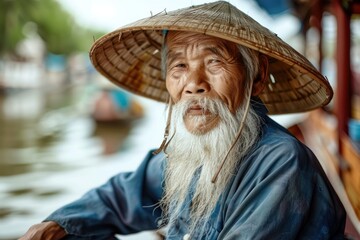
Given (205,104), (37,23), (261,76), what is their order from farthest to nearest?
1. (37,23)
2. (261,76)
3. (205,104)

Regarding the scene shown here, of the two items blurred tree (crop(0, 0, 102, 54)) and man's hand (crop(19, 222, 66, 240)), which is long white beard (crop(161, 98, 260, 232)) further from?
blurred tree (crop(0, 0, 102, 54))

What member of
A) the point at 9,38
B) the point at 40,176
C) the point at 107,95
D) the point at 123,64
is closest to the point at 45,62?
the point at 9,38

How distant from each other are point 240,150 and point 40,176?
4.51 metres

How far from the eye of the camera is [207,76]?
5.07 feet

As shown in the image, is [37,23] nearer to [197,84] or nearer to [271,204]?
[197,84]

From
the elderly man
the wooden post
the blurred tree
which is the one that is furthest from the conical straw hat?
the blurred tree

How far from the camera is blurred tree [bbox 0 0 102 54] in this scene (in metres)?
19.9

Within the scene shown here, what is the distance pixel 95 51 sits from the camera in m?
1.74

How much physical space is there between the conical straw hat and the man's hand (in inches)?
24.0

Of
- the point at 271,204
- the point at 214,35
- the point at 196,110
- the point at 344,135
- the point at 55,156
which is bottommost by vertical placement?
Answer: the point at 55,156

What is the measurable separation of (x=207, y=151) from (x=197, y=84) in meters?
0.22

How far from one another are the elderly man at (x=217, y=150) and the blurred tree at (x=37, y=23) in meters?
16.8

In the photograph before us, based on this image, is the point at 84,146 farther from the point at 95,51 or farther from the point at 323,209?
the point at 323,209

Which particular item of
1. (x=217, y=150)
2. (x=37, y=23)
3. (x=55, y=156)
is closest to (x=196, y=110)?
(x=217, y=150)
